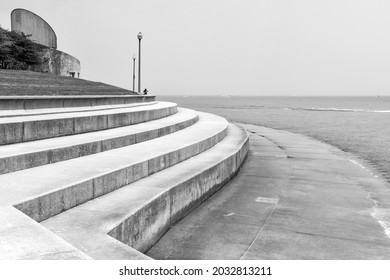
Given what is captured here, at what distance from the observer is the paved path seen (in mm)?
6035

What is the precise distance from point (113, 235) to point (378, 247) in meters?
4.17

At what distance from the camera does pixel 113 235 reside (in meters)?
4.67

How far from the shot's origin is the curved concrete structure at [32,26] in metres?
29.3

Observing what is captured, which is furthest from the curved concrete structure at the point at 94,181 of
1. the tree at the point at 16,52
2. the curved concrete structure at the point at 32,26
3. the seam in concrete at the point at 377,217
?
the curved concrete structure at the point at 32,26

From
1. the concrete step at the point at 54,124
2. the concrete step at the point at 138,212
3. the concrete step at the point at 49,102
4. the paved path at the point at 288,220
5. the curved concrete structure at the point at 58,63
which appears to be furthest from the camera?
the curved concrete structure at the point at 58,63

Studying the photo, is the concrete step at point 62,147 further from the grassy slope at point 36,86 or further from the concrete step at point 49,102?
the grassy slope at point 36,86

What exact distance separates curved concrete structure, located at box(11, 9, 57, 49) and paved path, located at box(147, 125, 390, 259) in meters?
24.0

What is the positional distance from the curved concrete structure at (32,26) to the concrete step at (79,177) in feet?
78.8

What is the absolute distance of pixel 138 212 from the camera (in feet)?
17.7

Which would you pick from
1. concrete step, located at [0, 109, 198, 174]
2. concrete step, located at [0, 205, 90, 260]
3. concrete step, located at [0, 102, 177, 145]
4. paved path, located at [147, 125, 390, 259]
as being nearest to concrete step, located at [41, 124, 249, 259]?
paved path, located at [147, 125, 390, 259]

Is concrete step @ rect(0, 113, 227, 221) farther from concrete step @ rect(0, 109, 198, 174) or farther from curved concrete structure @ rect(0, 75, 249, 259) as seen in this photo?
concrete step @ rect(0, 109, 198, 174)

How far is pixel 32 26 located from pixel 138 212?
94.1 feet

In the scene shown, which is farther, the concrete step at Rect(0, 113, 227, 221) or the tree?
the tree
